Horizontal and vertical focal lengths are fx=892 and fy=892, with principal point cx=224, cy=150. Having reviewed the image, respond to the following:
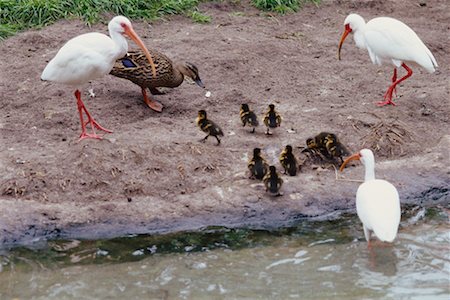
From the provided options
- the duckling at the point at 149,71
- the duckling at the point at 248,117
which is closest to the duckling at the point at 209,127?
the duckling at the point at 248,117

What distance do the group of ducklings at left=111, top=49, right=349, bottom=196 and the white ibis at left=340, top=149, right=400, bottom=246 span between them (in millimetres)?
877

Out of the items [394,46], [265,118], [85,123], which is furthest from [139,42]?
[394,46]

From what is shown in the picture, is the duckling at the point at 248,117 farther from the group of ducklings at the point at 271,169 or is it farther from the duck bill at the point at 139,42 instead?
the duck bill at the point at 139,42

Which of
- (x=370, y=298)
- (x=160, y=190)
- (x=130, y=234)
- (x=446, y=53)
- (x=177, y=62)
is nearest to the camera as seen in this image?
(x=370, y=298)

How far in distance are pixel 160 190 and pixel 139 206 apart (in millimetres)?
357

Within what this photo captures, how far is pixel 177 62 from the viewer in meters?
10.6

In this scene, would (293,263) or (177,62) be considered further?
(177,62)

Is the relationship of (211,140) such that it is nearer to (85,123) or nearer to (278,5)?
(85,123)

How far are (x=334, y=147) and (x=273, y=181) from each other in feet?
3.12

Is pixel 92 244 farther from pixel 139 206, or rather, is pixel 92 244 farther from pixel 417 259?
pixel 417 259

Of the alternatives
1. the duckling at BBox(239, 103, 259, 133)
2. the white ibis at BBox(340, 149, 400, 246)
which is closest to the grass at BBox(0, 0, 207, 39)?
the duckling at BBox(239, 103, 259, 133)

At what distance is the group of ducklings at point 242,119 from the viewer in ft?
26.9

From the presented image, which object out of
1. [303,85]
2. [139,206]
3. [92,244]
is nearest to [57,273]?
[92,244]

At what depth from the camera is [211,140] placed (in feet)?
29.9
